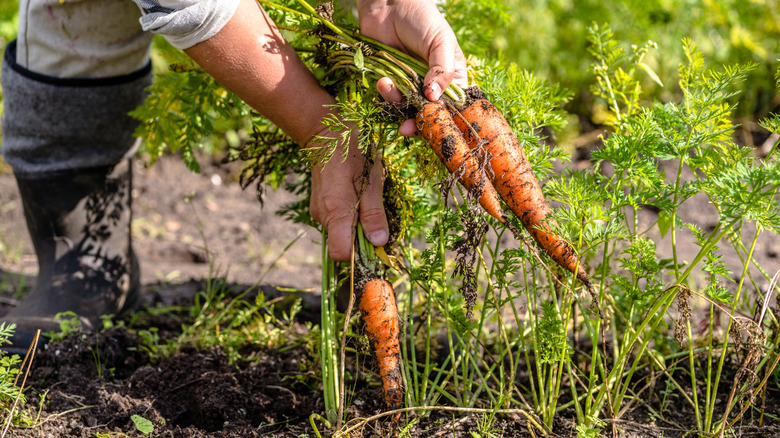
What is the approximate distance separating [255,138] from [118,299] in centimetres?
89

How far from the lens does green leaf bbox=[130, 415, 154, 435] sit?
4.97ft

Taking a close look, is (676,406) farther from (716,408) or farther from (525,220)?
(525,220)

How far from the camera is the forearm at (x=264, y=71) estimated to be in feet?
4.87

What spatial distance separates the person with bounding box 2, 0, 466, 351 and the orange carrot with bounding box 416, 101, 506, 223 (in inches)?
1.9

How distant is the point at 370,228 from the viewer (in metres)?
1.53

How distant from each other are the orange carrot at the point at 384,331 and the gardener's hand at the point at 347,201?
111mm

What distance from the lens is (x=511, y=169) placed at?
58.2 inches

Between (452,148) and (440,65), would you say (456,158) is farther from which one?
(440,65)

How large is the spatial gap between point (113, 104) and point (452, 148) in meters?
1.29

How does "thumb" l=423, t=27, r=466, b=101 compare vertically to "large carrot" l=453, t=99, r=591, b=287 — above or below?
above

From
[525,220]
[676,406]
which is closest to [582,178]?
[525,220]

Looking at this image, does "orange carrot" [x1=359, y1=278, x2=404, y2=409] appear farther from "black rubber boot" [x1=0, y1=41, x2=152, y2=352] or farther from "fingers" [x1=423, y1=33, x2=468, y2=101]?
"black rubber boot" [x1=0, y1=41, x2=152, y2=352]

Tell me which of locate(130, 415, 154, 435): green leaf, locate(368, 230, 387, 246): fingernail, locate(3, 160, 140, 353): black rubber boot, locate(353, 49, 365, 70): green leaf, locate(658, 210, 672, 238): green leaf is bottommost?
locate(130, 415, 154, 435): green leaf

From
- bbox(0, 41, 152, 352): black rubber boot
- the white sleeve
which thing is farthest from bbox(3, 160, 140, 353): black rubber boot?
the white sleeve
